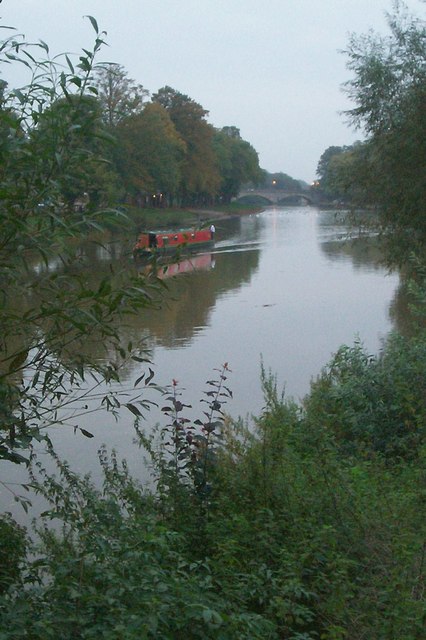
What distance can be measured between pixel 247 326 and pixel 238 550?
14.8 meters

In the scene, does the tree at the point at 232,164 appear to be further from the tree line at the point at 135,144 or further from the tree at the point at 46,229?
the tree at the point at 46,229

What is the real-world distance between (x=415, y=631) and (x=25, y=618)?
186 cm

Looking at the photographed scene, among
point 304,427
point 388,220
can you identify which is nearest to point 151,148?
point 388,220

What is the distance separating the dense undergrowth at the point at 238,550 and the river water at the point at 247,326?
0.97m

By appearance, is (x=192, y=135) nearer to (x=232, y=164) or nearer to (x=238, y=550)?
(x=232, y=164)

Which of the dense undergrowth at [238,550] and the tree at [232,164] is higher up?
the tree at [232,164]

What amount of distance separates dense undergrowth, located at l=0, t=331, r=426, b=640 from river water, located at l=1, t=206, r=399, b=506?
0.97 m

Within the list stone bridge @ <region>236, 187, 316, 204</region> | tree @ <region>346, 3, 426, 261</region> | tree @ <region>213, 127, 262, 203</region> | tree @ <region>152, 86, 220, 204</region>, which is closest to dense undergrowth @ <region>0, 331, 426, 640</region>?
tree @ <region>346, 3, 426, 261</region>

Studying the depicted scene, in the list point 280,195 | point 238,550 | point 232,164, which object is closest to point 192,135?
point 232,164

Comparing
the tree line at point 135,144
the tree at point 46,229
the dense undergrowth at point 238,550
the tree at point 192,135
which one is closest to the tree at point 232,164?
the tree line at point 135,144

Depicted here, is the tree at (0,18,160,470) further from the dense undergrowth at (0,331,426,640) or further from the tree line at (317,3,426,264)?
the tree line at (317,3,426,264)

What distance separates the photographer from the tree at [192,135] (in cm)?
7144

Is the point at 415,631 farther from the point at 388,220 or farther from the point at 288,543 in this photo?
the point at 388,220

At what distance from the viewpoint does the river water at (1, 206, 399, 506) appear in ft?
35.5
